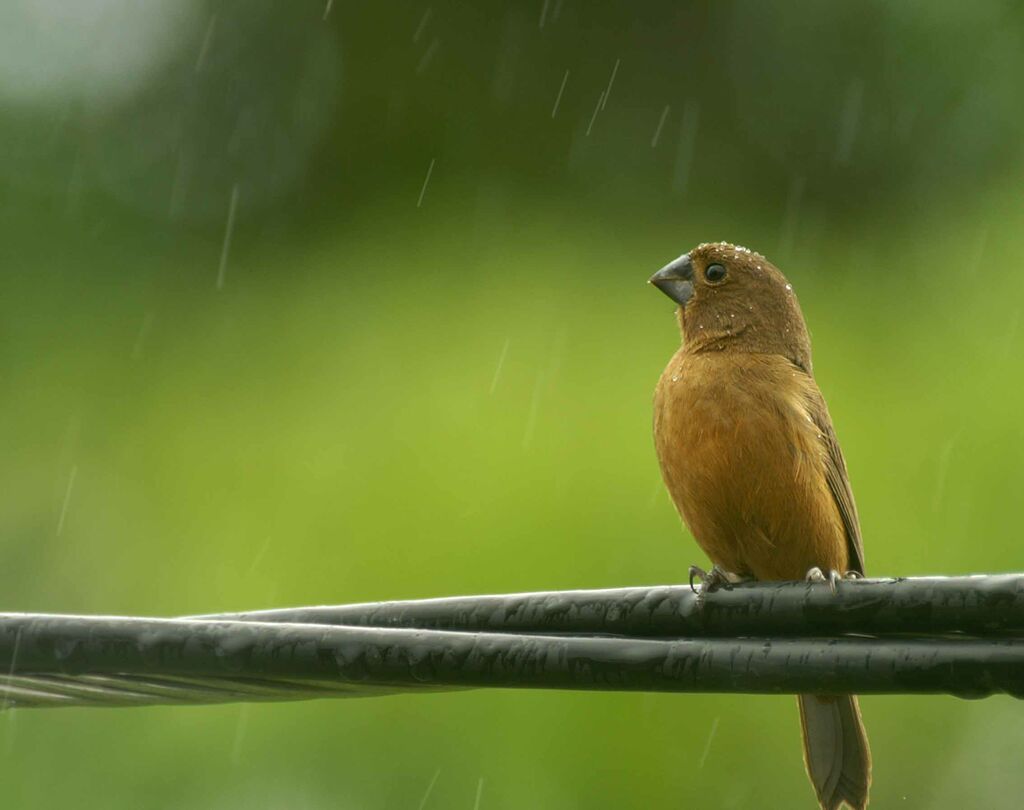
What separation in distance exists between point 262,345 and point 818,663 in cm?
800

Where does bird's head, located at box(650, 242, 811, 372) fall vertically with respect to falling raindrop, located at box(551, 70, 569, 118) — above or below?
below

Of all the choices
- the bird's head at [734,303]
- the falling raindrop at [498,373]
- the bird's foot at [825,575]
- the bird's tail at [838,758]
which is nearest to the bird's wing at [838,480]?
the bird's foot at [825,575]

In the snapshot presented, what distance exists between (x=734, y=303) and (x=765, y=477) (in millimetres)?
789

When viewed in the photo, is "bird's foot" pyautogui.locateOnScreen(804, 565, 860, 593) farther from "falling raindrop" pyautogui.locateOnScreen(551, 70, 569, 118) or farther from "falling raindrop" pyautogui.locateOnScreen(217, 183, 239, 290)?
"falling raindrop" pyautogui.locateOnScreen(551, 70, 569, 118)

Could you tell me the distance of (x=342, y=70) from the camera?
1505 cm

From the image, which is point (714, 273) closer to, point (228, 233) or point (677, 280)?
point (677, 280)

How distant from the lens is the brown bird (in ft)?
13.6

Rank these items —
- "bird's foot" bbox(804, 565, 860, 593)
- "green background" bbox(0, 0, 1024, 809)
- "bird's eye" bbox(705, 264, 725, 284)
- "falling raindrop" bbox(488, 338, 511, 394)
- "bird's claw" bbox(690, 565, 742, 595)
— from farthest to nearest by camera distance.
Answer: "falling raindrop" bbox(488, 338, 511, 394) → "green background" bbox(0, 0, 1024, 809) → "bird's eye" bbox(705, 264, 725, 284) → "bird's foot" bbox(804, 565, 860, 593) → "bird's claw" bbox(690, 565, 742, 595)

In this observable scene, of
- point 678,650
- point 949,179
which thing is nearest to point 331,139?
point 949,179

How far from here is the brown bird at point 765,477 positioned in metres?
4.16

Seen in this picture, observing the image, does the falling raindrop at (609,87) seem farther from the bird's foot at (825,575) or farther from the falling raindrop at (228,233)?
the bird's foot at (825,575)

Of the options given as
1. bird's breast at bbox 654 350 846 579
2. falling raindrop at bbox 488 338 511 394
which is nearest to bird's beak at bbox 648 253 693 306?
bird's breast at bbox 654 350 846 579

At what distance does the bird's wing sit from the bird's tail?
0.43m

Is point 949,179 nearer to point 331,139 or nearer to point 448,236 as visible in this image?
point 448,236
